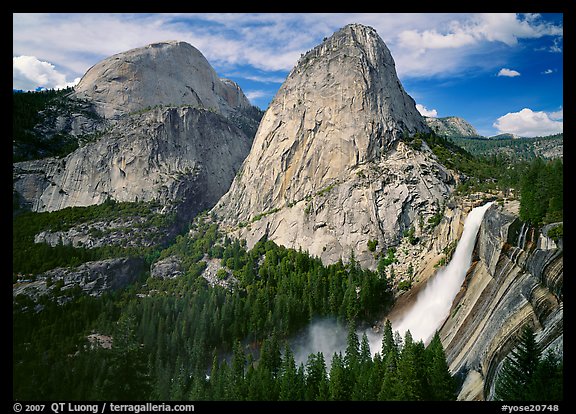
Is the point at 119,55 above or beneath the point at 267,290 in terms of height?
above

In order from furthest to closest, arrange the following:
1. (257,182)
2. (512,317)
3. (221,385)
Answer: (257,182), (221,385), (512,317)

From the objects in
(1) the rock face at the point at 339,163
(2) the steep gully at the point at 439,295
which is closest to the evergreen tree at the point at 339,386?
(2) the steep gully at the point at 439,295

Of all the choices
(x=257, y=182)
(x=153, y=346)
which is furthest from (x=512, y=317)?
(x=257, y=182)

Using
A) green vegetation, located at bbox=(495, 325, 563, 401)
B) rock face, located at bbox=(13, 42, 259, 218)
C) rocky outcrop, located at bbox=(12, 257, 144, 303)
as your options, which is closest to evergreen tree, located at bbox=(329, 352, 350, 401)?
green vegetation, located at bbox=(495, 325, 563, 401)

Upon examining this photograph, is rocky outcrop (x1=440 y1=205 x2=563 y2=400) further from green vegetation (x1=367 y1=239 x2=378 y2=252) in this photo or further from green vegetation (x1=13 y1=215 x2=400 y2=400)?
green vegetation (x1=367 y1=239 x2=378 y2=252)

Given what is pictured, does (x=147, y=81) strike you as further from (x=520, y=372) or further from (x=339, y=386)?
(x=520, y=372)

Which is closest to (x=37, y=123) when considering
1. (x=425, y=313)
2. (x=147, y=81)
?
(x=147, y=81)
